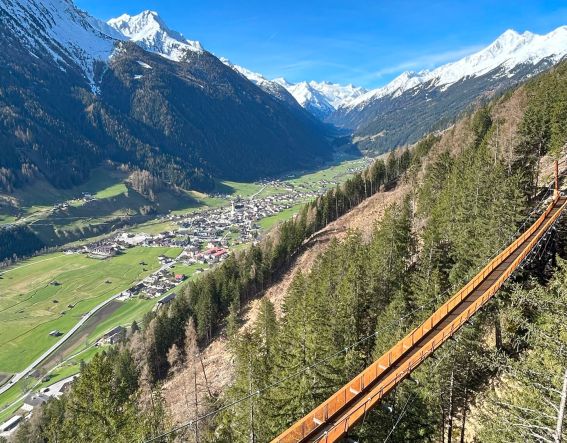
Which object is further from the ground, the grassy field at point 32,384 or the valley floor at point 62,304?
the valley floor at point 62,304

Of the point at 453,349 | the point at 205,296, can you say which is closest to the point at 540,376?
the point at 453,349

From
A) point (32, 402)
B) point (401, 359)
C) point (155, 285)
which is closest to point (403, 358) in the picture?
point (401, 359)

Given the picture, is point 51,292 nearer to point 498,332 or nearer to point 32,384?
point 32,384

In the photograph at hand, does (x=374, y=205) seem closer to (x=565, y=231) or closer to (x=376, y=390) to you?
(x=565, y=231)

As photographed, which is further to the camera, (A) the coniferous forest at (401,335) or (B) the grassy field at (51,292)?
(B) the grassy field at (51,292)

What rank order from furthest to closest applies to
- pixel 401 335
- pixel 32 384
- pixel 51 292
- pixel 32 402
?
pixel 51 292, pixel 32 384, pixel 32 402, pixel 401 335

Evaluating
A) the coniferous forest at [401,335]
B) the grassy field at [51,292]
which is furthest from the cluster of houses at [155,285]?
the coniferous forest at [401,335]

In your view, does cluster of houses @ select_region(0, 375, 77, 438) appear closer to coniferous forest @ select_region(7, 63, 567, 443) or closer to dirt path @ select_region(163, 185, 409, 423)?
coniferous forest @ select_region(7, 63, 567, 443)

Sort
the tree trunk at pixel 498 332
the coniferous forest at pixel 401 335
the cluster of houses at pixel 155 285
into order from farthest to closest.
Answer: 1. the cluster of houses at pixel 155 285
2. the tree trunk at pixel 498 332
3. the coniferous forest at pixel 401 335

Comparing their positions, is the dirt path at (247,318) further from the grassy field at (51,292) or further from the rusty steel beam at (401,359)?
the grassy field at (51,292)
